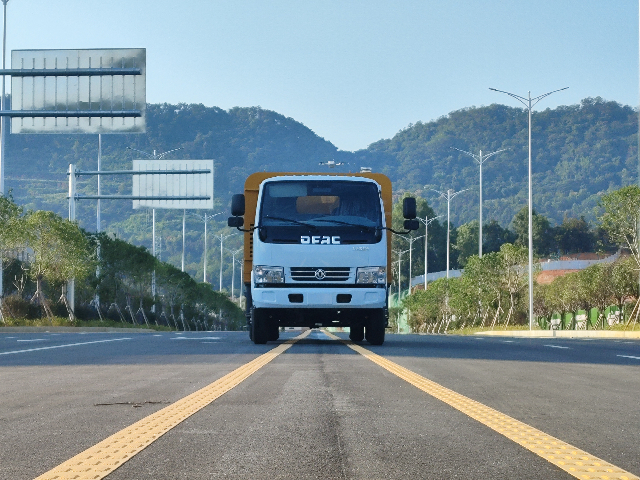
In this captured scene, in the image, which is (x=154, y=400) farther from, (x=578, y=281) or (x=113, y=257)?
(x=113, y=257)

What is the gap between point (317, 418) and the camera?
775 cm

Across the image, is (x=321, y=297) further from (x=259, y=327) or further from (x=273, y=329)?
(x=273, y=329)

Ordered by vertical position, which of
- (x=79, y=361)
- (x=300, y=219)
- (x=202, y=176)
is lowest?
(x=79, y=361)

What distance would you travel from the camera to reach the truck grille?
18188 millimetres

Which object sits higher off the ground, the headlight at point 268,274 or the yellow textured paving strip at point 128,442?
the headlight at point 268,274

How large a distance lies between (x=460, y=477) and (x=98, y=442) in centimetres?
236

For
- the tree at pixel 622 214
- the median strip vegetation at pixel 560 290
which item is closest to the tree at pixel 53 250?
the median strip vegetation at pixel 560 290

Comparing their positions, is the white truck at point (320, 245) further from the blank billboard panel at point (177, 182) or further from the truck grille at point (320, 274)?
the blank billboard panel at point (177, 182)

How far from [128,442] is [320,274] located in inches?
467

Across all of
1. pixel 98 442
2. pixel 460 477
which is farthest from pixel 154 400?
pixel 460 477

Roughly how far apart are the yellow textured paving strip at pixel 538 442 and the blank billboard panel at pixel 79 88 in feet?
111

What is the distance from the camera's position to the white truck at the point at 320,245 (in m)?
18.1

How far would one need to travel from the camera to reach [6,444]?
21.1 feet

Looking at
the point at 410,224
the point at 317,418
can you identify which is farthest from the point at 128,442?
the point at 410,224
